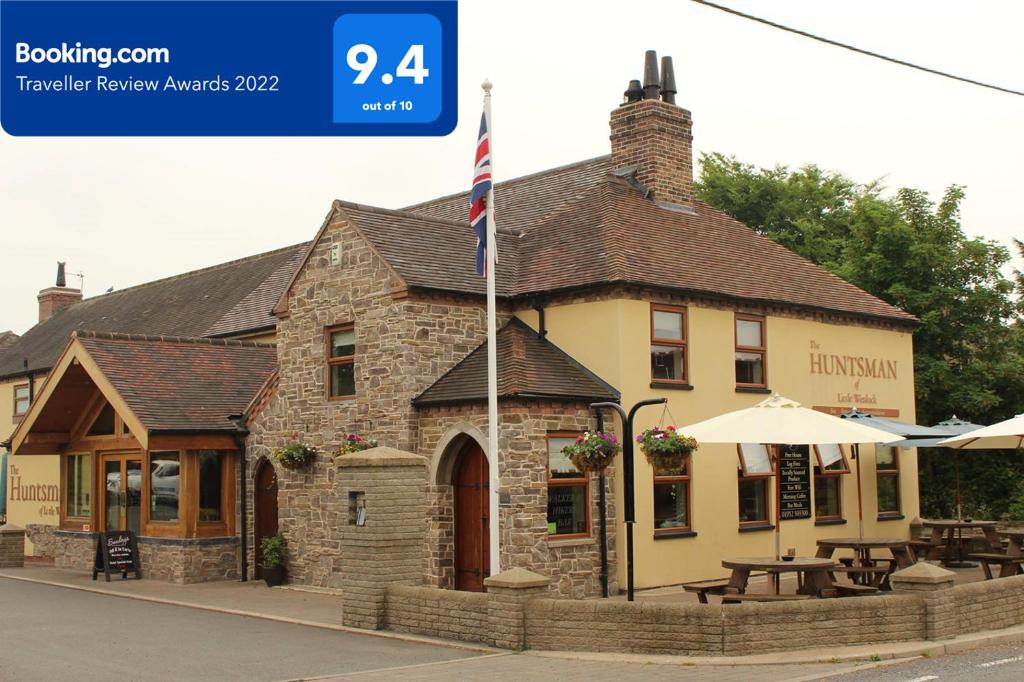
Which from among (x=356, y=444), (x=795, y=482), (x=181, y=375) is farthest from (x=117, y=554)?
(x=795, y=482)

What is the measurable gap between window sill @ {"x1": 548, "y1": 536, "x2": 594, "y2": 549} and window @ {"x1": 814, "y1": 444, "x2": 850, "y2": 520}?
5.51m

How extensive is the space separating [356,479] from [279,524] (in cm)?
647

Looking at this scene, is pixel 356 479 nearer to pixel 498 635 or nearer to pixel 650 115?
pixel 498 635

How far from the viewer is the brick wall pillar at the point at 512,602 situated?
1287cm

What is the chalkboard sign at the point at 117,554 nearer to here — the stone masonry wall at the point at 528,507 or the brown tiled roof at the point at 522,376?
the stone masonry wall at the point at 528,507

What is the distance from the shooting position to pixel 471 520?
18.1 metres

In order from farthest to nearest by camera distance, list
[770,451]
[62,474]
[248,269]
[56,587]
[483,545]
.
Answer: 1. [248,269]
2. [62,474]
3. [56,587]
4. [770,451]
5. [483,545]

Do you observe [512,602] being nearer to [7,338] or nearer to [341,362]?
[341,362]

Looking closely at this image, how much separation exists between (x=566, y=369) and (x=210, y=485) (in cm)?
767

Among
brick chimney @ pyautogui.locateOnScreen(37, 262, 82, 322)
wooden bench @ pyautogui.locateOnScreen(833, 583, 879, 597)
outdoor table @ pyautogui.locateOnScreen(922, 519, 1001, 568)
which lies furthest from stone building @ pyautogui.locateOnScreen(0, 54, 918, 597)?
brick chimney @ pyautogui.locateOnScreen(37, 262, 82, 322)

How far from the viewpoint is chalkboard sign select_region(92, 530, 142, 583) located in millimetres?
21875

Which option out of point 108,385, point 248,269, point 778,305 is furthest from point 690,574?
point 248,269

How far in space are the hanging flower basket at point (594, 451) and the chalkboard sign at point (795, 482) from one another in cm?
574

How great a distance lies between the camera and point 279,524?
2089cm
